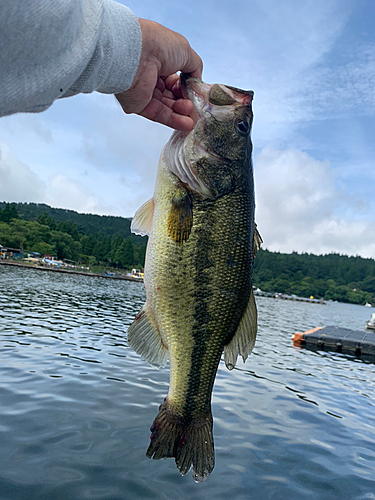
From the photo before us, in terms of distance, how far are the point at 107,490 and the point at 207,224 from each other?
435 cm

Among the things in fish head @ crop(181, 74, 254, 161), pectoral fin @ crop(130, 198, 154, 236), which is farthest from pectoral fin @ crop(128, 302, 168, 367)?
fish head @ crop(181, 74, 254, 161)

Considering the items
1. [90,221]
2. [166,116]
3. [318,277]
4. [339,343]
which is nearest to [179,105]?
[166,116]

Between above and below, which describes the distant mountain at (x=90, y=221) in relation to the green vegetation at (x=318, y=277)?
above

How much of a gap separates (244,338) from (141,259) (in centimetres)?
12232

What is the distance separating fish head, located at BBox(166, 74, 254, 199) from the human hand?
0.09m

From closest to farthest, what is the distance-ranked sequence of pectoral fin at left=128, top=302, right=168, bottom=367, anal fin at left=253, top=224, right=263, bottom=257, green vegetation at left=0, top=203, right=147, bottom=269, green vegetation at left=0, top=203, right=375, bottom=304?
pectoral fin at left=128, top=302, right=168, bottom=367, anal fin at left=253, top=224, right=263, bottom=257, green vegetation at left=0, top=203, right=147, bottom=269, green vegetation at left=0, top=203, right=375, bottom=304

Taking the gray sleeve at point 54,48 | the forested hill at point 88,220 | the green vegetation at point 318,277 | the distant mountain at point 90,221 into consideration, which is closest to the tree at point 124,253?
the distant mountain at point 90,221

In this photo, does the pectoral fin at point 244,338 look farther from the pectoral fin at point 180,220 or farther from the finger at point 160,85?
the finger at point 160,85

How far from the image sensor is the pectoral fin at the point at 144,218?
3.08m

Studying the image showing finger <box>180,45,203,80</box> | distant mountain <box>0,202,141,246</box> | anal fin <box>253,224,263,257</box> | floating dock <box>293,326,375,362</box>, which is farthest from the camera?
distant mountain <box>0,202,141,246</box>

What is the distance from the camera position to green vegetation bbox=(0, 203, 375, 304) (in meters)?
112

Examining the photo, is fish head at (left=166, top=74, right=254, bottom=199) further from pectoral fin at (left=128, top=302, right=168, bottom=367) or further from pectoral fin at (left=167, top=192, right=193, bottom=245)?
pectoral fin at (left=128, top=302, right=168, bottom=367)

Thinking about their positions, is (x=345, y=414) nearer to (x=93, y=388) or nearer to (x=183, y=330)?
(x=93, y=388)

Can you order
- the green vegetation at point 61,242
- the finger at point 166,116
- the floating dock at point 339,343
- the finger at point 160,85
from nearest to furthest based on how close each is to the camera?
the finger at point 166,116, the finger at point 160,85, the floating dock at point 339,343, the green vegetation at point 61,242
